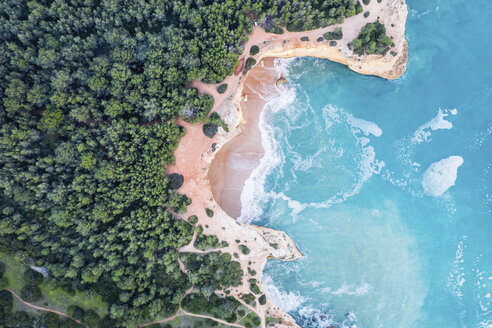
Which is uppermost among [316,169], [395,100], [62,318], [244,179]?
[395,100]

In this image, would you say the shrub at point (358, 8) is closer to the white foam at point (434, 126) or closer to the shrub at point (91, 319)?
the white foam at point (434, 126)

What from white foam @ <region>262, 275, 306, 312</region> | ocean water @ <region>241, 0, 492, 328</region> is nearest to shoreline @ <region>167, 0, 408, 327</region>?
white foam @ <region>262, 275, 306, 312</region>

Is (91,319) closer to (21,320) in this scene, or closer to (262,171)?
(21,320)

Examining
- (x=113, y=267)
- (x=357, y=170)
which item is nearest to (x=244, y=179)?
(x=357, y=170)

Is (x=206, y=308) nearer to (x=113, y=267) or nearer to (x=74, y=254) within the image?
(x=113, y=267)

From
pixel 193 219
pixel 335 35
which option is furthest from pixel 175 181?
pixel 335 35

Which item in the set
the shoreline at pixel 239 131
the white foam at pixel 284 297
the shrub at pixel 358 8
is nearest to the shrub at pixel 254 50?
the shoreline at pixel 239 131
